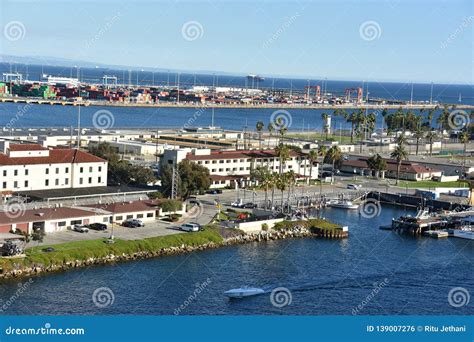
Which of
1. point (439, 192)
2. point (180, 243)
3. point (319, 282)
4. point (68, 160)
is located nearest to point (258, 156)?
point (439, 192)

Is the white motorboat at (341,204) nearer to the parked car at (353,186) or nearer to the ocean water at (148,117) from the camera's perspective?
the parked car at (353,186)

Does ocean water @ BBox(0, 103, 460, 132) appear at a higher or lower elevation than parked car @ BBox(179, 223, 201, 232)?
higher

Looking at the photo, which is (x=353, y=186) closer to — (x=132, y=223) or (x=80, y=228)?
(x=132, y=223)

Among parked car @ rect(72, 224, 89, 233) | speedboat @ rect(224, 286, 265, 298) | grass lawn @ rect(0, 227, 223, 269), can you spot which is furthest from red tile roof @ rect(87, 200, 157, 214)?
speedboat @ rect(224, 286, 265, 298)

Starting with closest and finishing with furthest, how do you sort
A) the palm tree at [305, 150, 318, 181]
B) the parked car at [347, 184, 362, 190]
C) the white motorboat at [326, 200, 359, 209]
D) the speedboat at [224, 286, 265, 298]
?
the speedboat at [224, 286, 265, 298] → the white motorboat at [326, 200, 359, 209] → the palm tree at [305, 150, 318, 181] → the parked car at [347, 184, 362, 190]

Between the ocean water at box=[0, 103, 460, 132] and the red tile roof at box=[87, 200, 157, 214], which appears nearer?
the red tile roof at box=[87, 200, 157, 214]

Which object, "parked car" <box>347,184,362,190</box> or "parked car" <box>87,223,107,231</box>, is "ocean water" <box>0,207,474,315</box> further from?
"parked car" <box>347,184,362,190</box>

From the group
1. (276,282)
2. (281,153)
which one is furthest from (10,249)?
(281,153)
